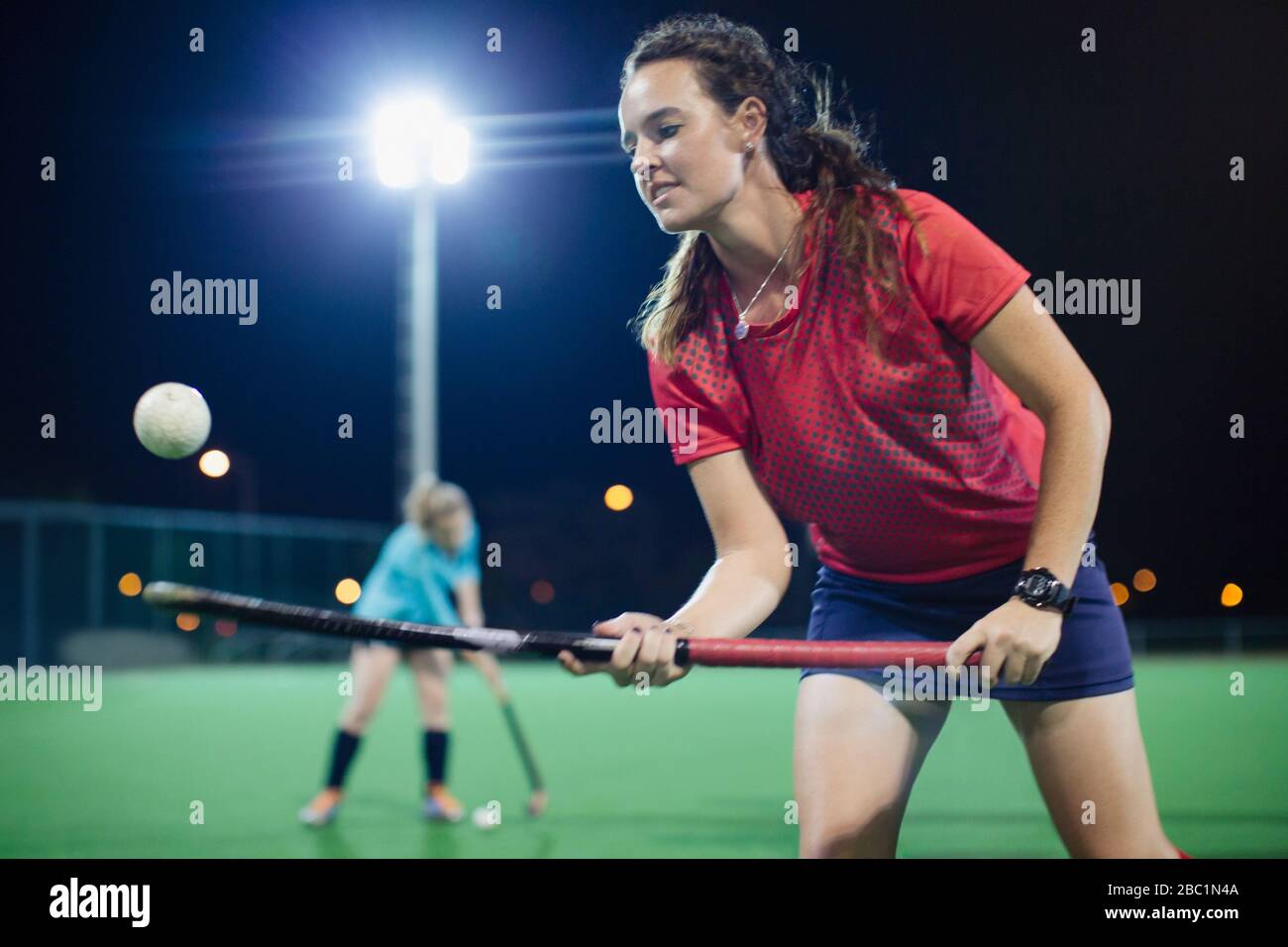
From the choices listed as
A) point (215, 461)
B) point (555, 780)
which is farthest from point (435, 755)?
point (215, 461)

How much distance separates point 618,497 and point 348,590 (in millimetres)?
4068

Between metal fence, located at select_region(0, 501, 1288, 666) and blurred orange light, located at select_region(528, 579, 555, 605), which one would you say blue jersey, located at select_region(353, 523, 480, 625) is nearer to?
metal fence, located at select_region(0, 501, 1288, 666)

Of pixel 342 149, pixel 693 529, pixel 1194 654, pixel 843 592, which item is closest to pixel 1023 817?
pixel 843 592

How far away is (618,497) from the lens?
57.6 feet

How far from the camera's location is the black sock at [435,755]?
4.52m

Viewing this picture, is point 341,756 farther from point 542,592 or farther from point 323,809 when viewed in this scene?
point 542,592

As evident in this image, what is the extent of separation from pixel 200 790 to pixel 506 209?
11.5 feet

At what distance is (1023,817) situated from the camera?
4453mm

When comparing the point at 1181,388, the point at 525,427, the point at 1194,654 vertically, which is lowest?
the point at 1194,654

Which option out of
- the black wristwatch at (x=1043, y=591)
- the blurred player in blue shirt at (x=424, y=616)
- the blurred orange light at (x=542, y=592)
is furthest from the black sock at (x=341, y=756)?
the blurred orange light at (x=542, y=592)

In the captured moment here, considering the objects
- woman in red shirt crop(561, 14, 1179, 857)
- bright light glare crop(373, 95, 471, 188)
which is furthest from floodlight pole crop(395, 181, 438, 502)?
woman in red shirt crop(561, 14, 1179, 857)

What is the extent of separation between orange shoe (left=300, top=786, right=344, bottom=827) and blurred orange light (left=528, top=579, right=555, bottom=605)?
11.5m

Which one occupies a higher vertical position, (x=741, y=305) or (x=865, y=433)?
(x=741, y=305)
